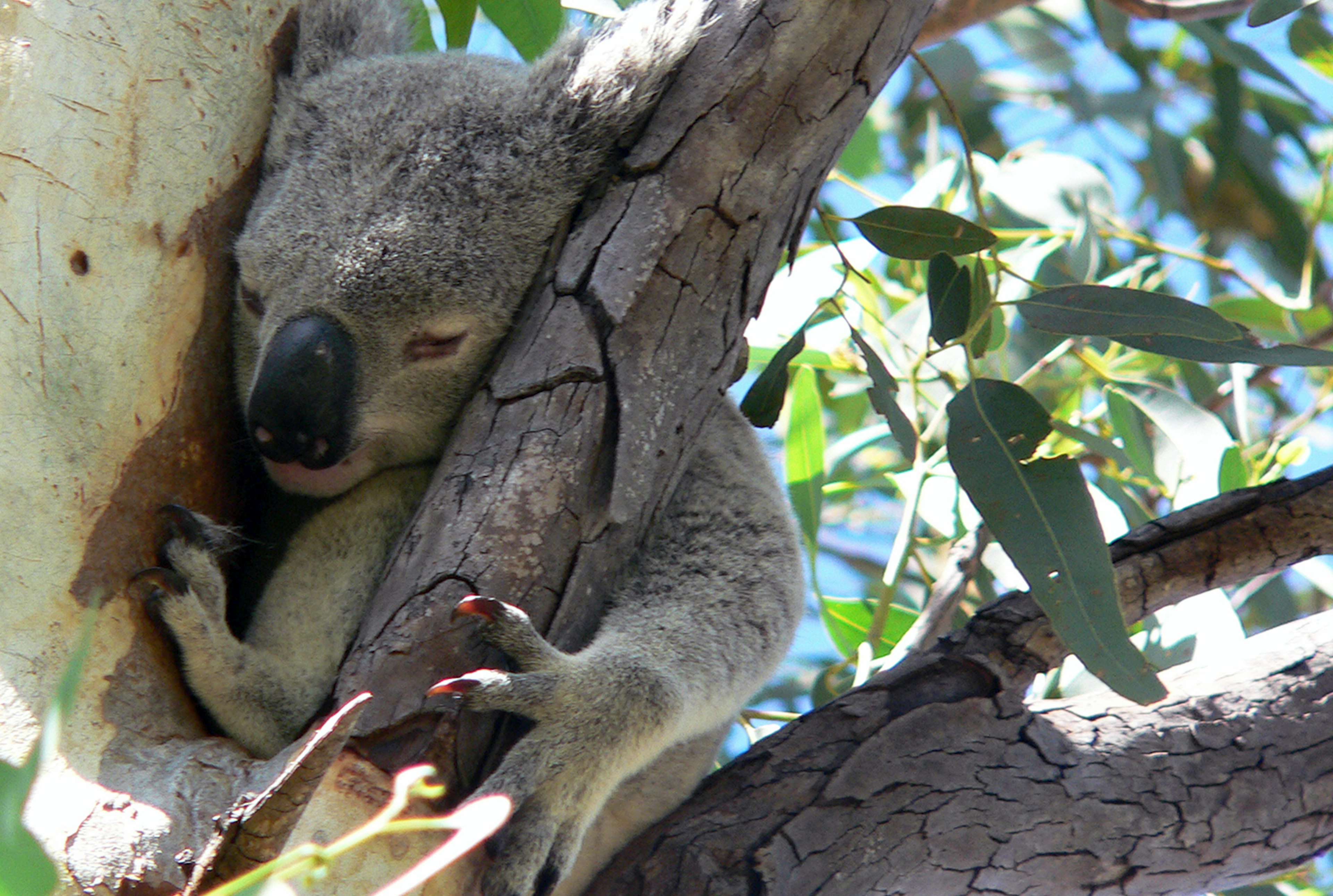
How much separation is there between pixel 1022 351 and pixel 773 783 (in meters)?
2.27

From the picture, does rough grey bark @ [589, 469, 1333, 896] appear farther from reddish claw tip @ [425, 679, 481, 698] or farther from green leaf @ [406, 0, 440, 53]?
green leaf @ [406, 0, 440, 53]

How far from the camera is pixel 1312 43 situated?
117 inches

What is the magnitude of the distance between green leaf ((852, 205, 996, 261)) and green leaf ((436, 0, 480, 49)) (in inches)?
31.7

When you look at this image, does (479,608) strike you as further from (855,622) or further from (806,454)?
(855,622)

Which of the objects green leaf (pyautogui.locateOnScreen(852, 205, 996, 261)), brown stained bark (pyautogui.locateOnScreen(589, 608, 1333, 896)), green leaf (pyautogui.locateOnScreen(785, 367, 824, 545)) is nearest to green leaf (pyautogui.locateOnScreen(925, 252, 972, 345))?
green leaf (pyautogui.locateOnScreen(852, 205, 996, 261))

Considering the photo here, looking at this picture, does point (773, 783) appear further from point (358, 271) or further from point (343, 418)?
point (358, 271)

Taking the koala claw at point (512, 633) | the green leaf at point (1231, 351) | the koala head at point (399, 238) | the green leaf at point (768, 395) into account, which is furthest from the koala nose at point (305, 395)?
the green leaf at point (1231, 351)

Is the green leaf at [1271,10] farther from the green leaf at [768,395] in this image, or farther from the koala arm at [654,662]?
the koala arm at [654,662]

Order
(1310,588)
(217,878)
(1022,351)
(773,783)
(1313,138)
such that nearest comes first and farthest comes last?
A: (217,878) → (773,783) → (1022,351) → (1310,588) → (1313,138)

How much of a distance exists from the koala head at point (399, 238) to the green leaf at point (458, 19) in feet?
1.28

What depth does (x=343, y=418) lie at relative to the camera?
1608 mm

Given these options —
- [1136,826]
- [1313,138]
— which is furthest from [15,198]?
[1313,138]

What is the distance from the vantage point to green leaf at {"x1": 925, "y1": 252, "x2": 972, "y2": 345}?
188 centimetres

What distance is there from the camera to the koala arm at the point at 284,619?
1466mm
